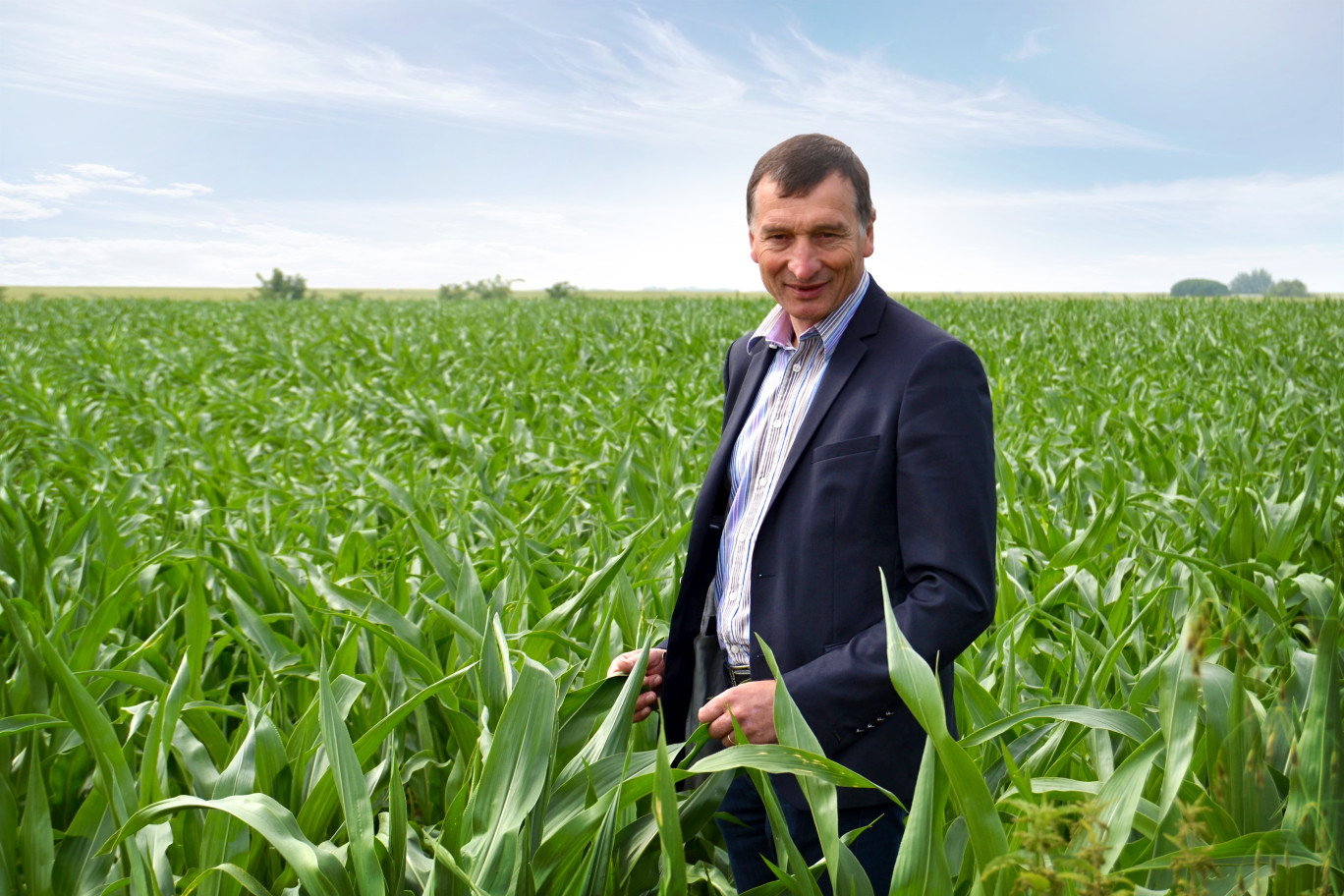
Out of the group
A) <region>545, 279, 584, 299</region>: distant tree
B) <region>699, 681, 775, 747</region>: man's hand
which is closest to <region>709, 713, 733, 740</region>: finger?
<region>699, 681, 775, 747</region>: man's hand

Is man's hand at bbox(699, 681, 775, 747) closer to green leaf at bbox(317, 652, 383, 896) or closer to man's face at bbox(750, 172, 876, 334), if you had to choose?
green leaf at bbox(317, 652, 383, 896)

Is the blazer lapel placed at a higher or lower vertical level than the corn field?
higher

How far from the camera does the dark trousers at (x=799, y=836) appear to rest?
1479 millimetres

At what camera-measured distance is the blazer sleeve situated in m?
A: 1.31

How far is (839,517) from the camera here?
1402 millimetres

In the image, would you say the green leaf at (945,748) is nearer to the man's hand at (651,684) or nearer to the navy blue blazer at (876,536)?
the navy blue blazer at (876,536)

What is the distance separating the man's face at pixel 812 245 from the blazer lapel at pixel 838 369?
1.8 inches

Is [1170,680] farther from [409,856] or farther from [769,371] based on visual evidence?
[409,856]

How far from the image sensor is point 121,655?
2.34 m

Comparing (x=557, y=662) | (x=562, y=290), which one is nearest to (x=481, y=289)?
(x=562, y=290)

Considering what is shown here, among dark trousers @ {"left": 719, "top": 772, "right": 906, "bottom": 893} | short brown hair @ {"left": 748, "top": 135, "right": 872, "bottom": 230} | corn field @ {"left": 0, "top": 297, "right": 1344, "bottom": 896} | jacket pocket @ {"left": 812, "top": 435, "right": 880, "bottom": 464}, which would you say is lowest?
dark trousers @ {"left": 719, "top": 772, "right": 906, "bottom": 893}

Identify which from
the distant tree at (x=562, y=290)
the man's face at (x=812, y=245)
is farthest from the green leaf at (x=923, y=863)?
the distant tree at (x=562, y=290)

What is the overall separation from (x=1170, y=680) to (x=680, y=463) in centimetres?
315

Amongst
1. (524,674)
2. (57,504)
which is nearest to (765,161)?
(524,674)
